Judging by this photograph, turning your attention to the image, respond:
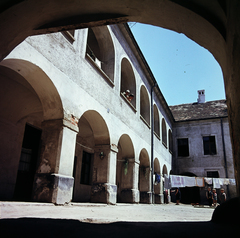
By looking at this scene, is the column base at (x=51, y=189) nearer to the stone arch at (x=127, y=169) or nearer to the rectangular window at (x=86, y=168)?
the stone arch at (x=127, y=169)

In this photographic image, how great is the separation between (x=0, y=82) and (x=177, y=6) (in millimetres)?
5611

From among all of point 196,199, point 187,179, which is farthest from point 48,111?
point 196,199

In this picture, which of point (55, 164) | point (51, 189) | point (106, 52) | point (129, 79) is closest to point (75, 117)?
point (55, 164)

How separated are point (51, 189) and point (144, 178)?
30.0ft

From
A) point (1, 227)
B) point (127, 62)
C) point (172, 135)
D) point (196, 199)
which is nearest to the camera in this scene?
point (1, 227)

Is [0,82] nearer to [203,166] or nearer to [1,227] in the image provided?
[1,227]

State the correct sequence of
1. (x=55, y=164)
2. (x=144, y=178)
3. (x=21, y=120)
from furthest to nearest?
1. (x=144, y=178)
2. (x=21, y=120)
3. (x=55, y=164)

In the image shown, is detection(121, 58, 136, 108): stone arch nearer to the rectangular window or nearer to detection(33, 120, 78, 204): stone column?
the rectangular window

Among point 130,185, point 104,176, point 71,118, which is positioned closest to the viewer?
point 71,118

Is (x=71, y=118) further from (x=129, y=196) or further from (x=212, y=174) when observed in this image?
(x=212, y=174)

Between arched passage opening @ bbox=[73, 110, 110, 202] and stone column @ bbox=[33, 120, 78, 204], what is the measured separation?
2.15m

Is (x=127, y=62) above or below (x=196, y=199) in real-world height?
above

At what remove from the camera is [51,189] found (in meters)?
5.45

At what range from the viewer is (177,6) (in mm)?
2982
